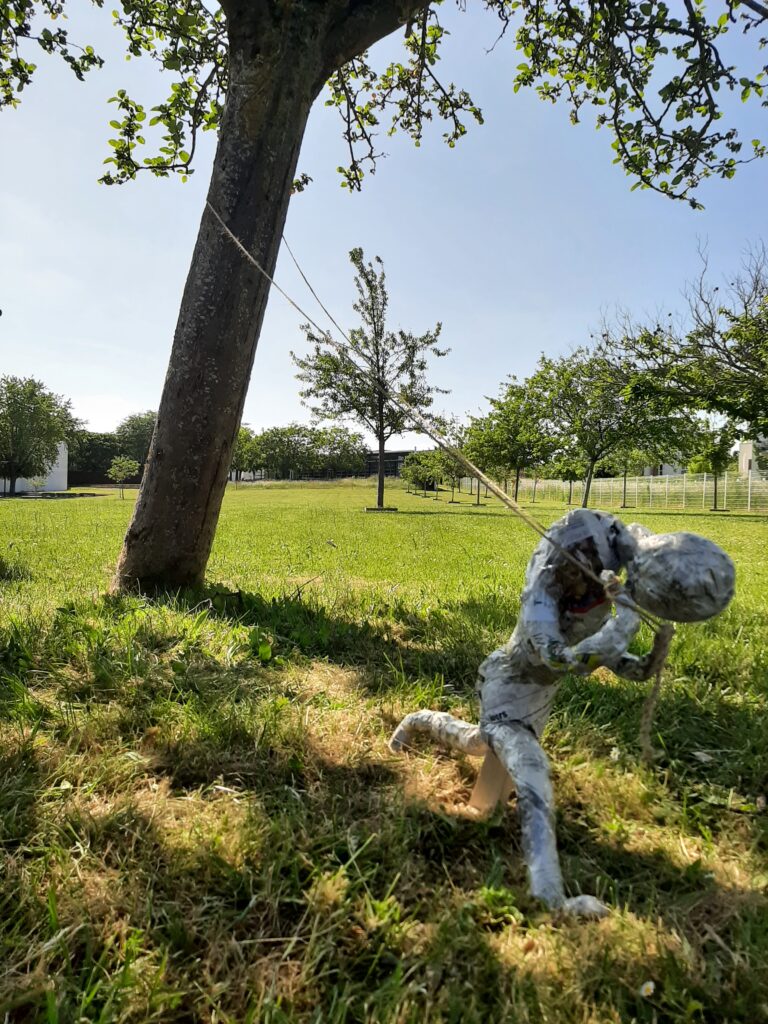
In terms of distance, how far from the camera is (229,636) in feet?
11.5

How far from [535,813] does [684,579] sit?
0.86 m

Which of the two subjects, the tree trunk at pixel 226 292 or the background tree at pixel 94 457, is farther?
the background tree at pixel 94 457

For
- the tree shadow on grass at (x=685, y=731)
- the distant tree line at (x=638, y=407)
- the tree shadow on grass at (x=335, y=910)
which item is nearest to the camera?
the tree shadow on grass at (x=335, y=910)

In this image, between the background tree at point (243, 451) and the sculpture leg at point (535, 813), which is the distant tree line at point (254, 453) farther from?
the sculpture leg at point (535, 813)

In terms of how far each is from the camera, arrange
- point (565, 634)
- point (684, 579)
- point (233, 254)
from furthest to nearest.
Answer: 1. point (233, 254)
2. point (565, 634)
3. point (684, 579)

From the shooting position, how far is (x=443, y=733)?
222cm

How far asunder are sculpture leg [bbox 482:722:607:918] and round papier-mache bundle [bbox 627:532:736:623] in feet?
2.13

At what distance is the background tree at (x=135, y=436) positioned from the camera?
243ft

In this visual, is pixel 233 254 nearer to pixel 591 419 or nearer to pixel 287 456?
pixel 591 419

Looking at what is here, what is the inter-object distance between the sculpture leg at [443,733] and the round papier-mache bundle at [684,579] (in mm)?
863

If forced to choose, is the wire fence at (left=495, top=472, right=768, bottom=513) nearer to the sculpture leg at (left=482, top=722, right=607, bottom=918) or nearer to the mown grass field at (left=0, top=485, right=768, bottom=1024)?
the mown grass field at (left=0, top=485, right=768, bottom=1024)

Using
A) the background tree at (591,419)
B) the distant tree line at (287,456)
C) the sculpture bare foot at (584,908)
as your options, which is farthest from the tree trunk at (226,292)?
the distant tree line at (287,456)

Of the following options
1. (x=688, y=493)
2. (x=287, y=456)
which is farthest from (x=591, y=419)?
(x=287, y=456)

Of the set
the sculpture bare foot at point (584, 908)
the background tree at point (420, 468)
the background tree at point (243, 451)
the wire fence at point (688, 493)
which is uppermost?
the background tree at point (243, 451)
